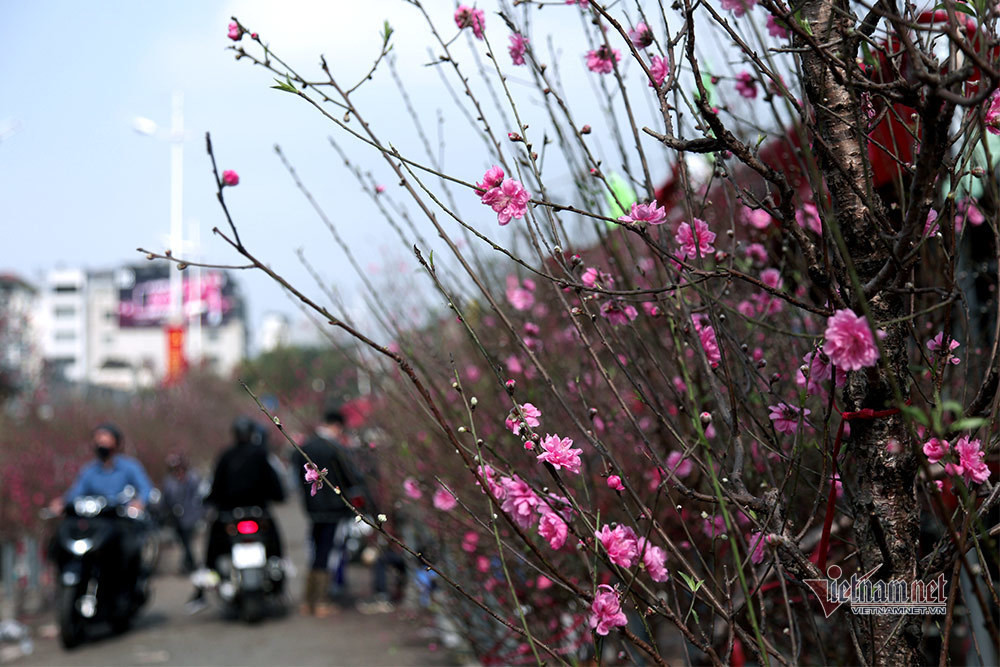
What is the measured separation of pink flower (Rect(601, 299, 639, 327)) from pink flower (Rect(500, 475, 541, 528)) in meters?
0.55

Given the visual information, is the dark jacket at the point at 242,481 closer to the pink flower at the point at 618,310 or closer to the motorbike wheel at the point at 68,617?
the motorbike wheel at the point at 68,617

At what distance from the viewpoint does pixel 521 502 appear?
2094 mm

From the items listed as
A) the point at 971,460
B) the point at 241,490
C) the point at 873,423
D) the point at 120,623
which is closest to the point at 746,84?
the point at 873,423

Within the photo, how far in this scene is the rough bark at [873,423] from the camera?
1.99 meters

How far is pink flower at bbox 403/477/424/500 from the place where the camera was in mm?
4402

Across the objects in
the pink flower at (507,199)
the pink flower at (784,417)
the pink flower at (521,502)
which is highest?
the pink flower at (507,199)

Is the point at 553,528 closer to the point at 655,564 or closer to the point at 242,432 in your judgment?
the point at 655,564

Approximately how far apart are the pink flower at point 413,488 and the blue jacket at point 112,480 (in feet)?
16.0

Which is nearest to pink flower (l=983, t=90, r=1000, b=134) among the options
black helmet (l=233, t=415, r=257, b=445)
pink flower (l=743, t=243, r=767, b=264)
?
pink flower (l=743, t=243, r=767, b=264)

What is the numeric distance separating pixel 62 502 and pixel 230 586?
5.77ft

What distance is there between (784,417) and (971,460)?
0.44 meters

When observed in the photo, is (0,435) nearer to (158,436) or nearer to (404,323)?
(158,436)

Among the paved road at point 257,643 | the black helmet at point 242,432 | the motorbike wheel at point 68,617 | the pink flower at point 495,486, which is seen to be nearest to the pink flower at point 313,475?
the pink flower at point 495,486

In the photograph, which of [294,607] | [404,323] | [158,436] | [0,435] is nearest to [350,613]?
[294,607]
